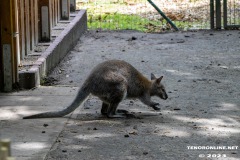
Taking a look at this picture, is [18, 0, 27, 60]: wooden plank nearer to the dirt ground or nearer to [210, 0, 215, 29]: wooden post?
the dirt ground

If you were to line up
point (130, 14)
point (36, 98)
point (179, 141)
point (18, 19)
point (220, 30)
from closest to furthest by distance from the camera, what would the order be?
point (179, 141)
point (36, 98)
point (18, 19)
point (220, 30)
point (130, 14)

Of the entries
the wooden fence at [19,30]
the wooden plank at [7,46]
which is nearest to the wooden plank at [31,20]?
the wooden fence at [19,30]

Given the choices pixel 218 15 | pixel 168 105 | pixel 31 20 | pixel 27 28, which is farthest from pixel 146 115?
pixel 218 15

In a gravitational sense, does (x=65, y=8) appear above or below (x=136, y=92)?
above

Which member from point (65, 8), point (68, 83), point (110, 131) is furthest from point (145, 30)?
point (110, 131)

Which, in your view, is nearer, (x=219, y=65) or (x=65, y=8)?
(x=219, y=65)

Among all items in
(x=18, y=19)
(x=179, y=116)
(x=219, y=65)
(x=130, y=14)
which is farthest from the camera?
(x=130, y=14)

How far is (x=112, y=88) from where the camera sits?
21.3 ft

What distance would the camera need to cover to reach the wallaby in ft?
21.4

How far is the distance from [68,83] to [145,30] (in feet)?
16.3

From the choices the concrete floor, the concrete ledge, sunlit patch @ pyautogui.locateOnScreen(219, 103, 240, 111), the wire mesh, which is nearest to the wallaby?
the concrete floor

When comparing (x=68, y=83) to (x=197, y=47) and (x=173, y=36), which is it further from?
(x=173, y=36)

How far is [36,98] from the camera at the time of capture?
24.5ft

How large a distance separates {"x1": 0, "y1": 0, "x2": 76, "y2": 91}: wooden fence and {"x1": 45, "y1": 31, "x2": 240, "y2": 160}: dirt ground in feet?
1.85
